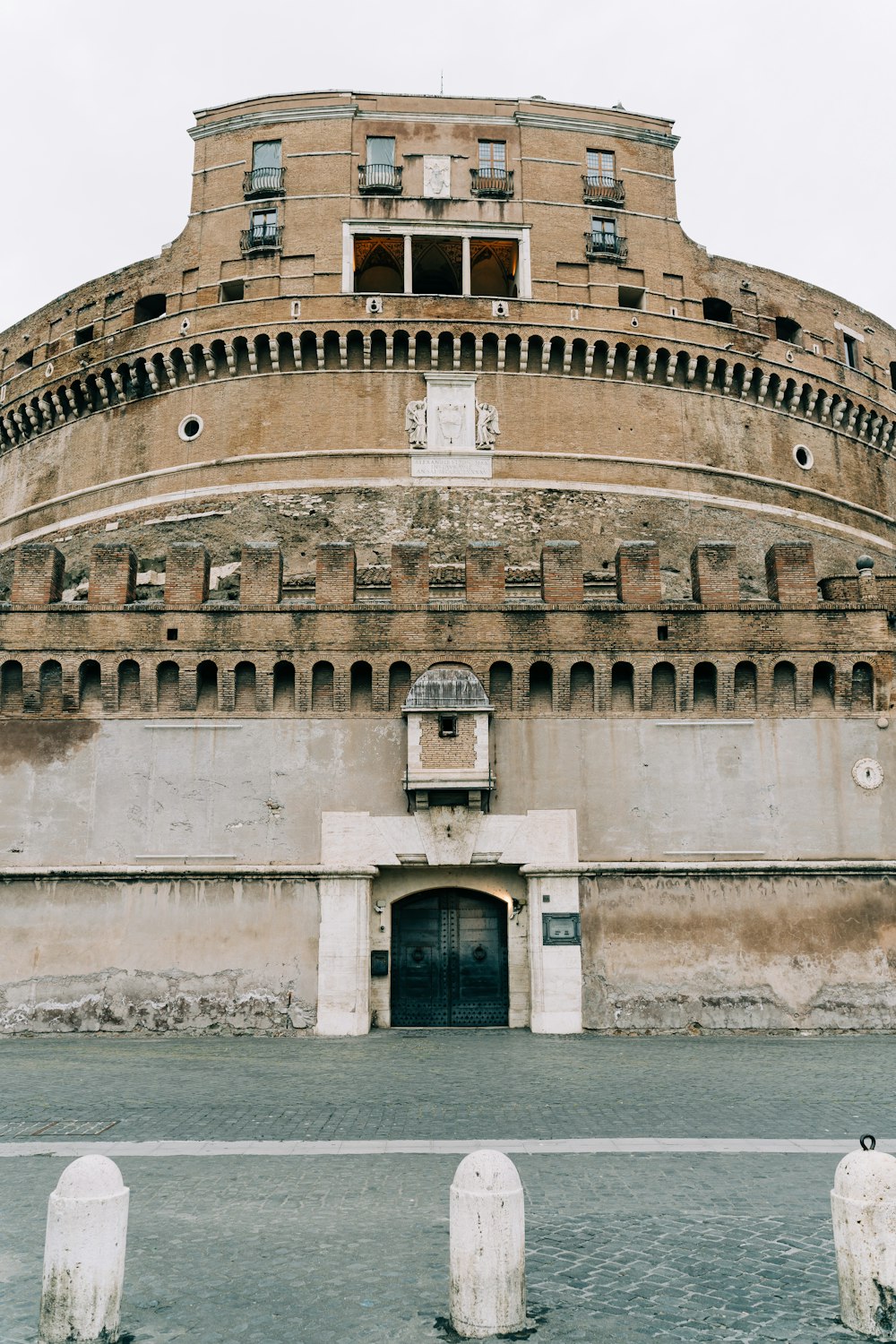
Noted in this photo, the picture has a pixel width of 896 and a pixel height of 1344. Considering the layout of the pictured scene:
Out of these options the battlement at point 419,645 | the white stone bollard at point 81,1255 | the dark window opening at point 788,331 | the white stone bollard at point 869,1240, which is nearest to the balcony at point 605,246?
the dark window opening at point 788,331

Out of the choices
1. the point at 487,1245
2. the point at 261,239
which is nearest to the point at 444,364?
the point at 261,239

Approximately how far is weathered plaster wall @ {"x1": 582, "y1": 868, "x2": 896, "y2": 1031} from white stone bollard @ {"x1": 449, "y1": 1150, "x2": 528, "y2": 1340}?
11.0 m

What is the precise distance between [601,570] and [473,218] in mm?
11587

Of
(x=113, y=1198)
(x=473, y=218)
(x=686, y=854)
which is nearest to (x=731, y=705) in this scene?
(x=686, y=854)

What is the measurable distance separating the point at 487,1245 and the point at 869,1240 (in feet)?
6.30

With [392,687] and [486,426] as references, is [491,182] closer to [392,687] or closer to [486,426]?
[486,426]

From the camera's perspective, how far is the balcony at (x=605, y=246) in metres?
29.4

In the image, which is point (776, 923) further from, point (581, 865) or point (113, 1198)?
point (113, 1198)

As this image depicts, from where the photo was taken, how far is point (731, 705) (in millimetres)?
17172

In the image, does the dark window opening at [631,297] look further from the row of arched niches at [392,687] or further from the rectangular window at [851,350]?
the row of arched niches at [392,687]

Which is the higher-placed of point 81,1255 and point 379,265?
point 379,265

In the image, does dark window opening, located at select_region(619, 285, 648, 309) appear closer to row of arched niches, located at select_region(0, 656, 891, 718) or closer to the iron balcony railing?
the iron balcony railing

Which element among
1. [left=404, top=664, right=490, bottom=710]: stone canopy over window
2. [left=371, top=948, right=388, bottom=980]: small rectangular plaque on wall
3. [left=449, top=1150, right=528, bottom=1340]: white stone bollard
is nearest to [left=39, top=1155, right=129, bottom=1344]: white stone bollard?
[left=449, top=1150, right=528, bottom=1340]: white stone bollard

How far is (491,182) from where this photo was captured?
2950 cm
